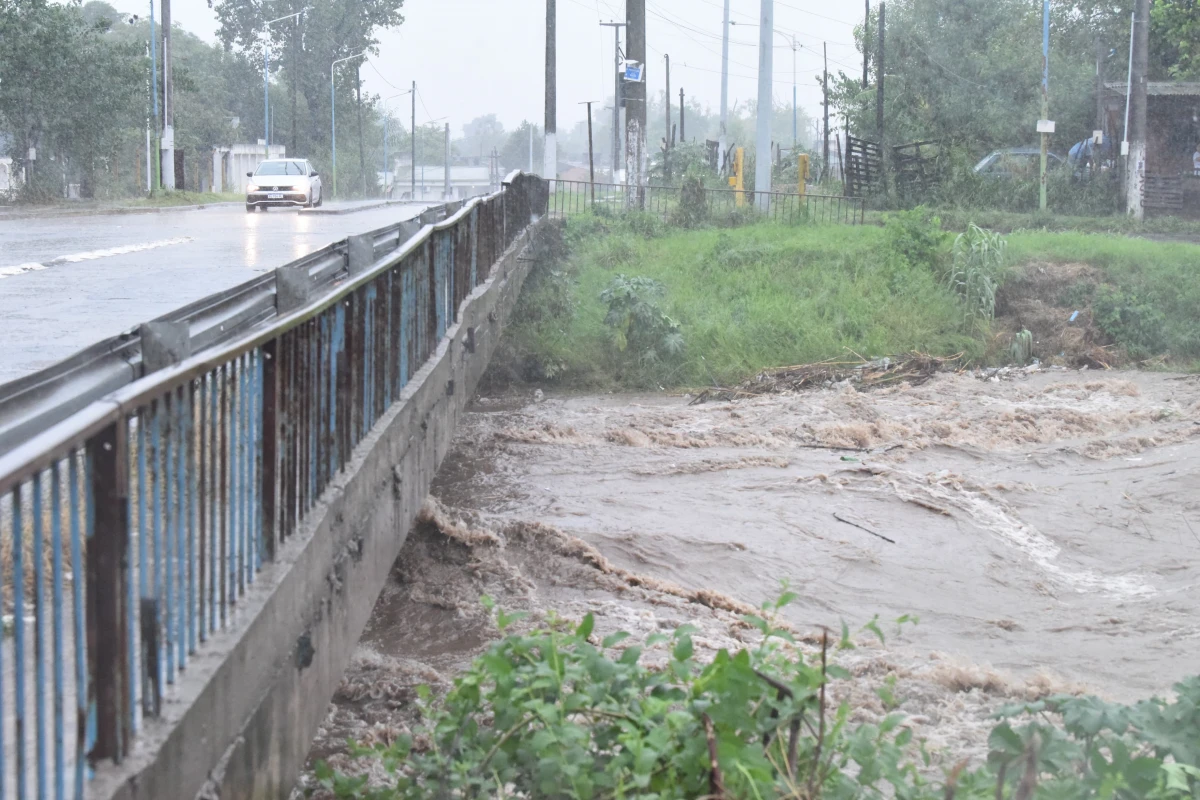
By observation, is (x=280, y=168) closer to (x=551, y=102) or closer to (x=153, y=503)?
(x=551, y=102)

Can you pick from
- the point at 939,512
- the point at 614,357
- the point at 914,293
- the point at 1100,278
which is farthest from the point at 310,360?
the point at 1100,278

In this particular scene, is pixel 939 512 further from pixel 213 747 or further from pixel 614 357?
pixel 213 747

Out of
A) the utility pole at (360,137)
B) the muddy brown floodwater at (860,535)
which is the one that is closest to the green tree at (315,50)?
the utility pole at (360,137)

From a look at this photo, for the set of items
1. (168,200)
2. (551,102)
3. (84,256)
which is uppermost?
(551,102)

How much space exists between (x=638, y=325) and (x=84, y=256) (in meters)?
7.00

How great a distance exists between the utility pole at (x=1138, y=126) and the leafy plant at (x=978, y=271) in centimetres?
1030

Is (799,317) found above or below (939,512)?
above

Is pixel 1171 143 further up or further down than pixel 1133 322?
further up

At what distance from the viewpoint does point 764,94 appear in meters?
24.2

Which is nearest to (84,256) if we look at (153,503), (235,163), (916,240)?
(153,503)

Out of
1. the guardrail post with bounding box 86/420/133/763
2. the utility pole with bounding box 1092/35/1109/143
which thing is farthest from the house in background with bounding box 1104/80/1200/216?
the guardrail post with bounding box 86/420/133/763

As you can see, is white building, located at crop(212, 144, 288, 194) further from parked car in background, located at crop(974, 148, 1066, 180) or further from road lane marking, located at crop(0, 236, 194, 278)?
road lane marking, located at crop(0, 236, 194, 278)

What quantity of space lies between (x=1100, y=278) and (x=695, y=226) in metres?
7.28

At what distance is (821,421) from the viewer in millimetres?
14422
